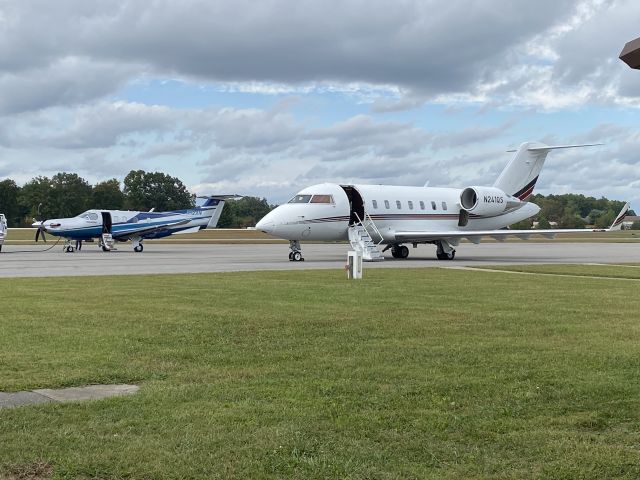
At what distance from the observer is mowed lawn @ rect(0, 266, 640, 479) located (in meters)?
5.07

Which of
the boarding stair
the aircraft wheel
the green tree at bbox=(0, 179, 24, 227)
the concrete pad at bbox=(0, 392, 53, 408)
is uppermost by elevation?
the green tree at bbox=(0, 179, 24, 227)

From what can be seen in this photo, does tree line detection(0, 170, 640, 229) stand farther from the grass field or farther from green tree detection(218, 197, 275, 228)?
the grass field

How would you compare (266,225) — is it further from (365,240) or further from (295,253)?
(365,240)

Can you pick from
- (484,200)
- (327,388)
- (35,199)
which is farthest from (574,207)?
(327,388)

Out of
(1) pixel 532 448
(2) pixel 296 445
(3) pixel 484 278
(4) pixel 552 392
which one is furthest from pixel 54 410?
(3) pixel 484 278

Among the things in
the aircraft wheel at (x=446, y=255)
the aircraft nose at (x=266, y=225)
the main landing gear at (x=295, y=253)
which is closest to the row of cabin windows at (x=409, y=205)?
the aircraft wheel at (x=446, y=255)

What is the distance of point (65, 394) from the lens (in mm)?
6941

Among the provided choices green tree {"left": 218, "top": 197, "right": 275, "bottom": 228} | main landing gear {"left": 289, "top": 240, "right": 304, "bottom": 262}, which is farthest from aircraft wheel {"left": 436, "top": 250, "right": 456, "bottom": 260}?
green tree {"left": 218, "top": 197, "right": 275, "bottom": 228}

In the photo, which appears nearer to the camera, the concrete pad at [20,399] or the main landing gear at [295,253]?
the concrete pad at [20,399]

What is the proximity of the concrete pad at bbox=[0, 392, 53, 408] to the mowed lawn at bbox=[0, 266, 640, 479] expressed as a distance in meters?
0.24

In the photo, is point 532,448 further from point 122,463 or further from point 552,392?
point 122,463

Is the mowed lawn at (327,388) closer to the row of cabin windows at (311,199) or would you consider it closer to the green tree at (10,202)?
the row of cabin windows at (311,199)

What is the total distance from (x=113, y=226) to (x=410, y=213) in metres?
22.0

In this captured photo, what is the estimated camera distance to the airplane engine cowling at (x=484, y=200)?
39125mm
